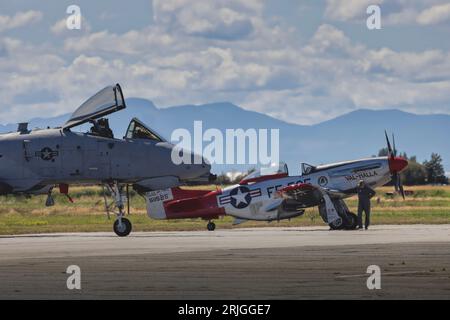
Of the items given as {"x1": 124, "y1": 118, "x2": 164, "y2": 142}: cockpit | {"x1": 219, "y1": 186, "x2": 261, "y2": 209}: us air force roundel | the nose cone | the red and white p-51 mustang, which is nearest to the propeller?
the nose cone

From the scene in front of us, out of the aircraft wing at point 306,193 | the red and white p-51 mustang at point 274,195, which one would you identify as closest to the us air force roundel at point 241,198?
the red and white p-51 mustang at point 274,195

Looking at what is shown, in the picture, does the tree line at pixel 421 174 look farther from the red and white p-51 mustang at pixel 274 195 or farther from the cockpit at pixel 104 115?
the cockpit at pixel 104 115

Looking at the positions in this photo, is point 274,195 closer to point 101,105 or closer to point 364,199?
point 364,199

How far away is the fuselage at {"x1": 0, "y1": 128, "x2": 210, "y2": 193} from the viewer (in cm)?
3688

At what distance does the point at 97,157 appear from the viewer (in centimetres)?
3691

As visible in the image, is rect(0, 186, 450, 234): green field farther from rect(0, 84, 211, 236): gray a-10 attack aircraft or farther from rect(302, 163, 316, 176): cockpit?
rect(0, 84, 211, 236): gray a-10 attack aircraft

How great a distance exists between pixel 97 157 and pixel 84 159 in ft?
1.27

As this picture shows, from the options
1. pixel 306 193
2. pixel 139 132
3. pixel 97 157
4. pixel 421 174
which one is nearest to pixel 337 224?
pixel 306 193

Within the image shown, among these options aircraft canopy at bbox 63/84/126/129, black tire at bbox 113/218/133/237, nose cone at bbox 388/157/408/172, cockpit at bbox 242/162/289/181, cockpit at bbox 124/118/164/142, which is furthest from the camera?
nose cone at bbox 388/157/408/172

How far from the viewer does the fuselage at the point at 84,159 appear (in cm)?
3688

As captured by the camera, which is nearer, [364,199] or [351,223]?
[364,199]

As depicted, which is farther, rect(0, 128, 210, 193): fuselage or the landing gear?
rect(0, 128, 210, 193): fuselage

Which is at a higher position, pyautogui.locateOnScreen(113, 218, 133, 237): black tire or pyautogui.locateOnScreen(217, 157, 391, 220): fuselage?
pyautogui.locateOnScreen(217, 157, 391, 220): fuselage

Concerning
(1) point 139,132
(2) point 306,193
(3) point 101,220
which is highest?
(1) point 139,132
